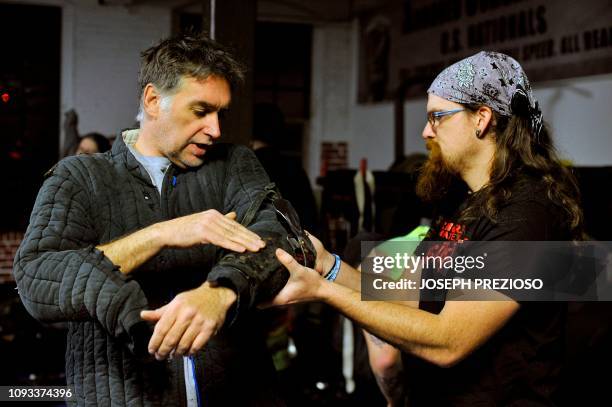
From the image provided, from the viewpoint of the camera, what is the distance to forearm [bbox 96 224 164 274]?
158 cm

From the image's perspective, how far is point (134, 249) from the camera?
158 cm

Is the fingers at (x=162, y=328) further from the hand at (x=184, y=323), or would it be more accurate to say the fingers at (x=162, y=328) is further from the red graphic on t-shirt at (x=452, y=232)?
the red graphic on t-shirt at (x=452, y=232)

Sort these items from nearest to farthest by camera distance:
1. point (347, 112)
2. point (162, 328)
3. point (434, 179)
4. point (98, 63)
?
point (162, 328) → point (434, 179) → point (98, 63) → point (347, 112)

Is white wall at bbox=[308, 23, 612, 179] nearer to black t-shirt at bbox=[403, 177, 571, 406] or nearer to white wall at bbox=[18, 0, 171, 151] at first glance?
white wall at bbox=[18, 0, 171, 151]

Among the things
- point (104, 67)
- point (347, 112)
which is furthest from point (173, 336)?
point (347, 112)

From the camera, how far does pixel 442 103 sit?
190cm

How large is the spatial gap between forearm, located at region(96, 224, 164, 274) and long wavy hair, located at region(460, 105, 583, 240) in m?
0.69

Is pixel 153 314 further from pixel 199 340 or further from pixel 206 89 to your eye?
pixel 206 89

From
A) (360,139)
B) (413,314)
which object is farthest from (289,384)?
(360,139)

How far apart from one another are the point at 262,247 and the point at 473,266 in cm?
45

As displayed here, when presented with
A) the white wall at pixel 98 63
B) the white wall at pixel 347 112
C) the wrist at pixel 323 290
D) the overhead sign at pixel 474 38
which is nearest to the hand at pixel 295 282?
the wrist at pixel 323 290

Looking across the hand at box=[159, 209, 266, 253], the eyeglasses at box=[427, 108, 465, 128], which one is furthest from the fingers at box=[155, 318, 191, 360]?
the eyeglasses at box=[427, 108, 465, 128]

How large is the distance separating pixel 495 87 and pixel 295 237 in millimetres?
582

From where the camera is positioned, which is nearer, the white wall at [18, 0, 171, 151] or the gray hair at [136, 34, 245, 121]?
the gray hair at [136, 34, 245, 121]
